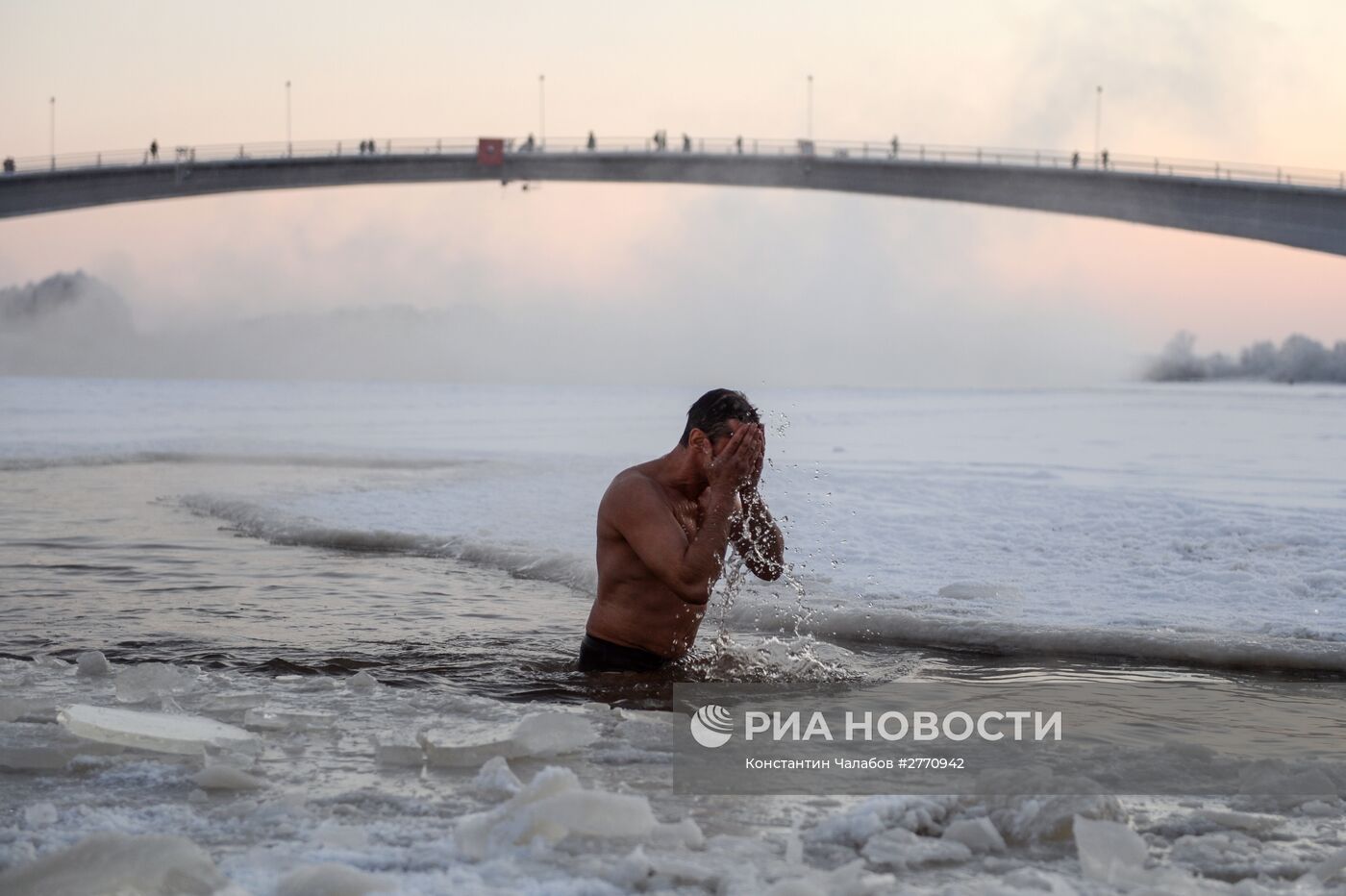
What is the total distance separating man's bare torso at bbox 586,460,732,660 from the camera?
208 inches

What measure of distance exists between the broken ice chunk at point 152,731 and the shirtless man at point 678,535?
1.62 metres

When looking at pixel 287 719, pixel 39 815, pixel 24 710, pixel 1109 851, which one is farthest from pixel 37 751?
pixel 1109 851

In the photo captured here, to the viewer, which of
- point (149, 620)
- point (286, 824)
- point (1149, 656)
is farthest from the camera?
point (149, 620)

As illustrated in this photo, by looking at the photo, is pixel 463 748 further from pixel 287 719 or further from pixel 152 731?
pixel 152 731

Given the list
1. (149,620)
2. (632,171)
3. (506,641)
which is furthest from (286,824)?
(632,171)

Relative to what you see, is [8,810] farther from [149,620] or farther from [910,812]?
[149,620]

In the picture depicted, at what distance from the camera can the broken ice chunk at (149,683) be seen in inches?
204

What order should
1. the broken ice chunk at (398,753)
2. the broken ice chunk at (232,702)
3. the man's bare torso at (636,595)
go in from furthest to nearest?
the man's bare torso at (636,595) < the broken ice chunk at (232,702) < the broken ice chunk at (398,753)

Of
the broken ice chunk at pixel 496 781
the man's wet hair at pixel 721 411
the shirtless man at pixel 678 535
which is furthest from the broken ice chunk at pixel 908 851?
the man's wet hair at pixel 721 411

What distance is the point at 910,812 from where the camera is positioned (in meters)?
3.73

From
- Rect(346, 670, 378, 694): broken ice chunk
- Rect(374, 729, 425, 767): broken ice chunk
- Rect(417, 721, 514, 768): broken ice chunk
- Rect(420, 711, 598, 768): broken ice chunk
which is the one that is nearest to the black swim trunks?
Rect(346, 670, 378, 694): broken ice chunk

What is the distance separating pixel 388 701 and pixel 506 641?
61.3 inches

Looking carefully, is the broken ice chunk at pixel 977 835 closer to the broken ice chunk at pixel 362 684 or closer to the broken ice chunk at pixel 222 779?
the broken ice chunk at pixel 222 779

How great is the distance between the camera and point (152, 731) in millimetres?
4457
